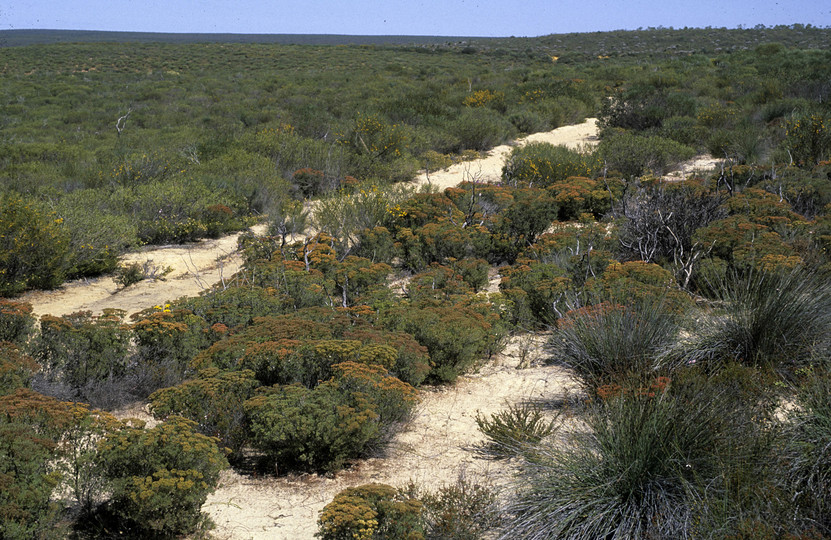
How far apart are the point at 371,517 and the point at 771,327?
3456mm

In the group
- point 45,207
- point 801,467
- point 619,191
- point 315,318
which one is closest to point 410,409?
point 315,318

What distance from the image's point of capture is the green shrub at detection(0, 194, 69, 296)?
8750 millimetres

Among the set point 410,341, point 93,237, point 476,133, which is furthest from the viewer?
A: point 476,133

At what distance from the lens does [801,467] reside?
3.37 meters

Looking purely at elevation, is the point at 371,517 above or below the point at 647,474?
below

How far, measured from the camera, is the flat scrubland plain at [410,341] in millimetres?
3541

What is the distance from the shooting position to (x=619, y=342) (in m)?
5.24

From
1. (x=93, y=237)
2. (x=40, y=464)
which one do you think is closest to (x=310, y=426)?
(x=40, y=464)

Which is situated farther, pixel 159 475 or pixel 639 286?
pixel 639 286

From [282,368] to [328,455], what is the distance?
3.34 feet

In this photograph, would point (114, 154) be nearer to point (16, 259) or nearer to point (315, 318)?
point (16, 259)

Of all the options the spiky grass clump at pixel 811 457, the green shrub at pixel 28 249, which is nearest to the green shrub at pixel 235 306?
the green shrub at pixel 28 249

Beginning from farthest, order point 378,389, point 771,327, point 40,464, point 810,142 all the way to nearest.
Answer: point 810,142, point 771,327, point 378,389, point 40,464

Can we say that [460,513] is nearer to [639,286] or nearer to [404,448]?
[404,448]
